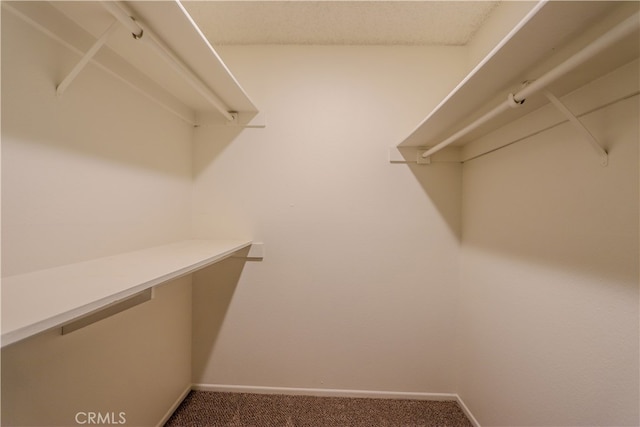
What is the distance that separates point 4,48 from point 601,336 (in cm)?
192

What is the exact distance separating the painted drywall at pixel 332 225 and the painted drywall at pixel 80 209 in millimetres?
370

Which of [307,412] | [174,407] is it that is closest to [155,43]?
[174,407]

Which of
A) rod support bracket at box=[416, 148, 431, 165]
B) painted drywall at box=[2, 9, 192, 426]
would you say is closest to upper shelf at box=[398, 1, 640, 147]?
rod support bracket at box=[416, 148, 431, 165]

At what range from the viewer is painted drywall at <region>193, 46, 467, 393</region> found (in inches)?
60.6

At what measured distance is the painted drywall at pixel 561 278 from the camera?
2.20 ft

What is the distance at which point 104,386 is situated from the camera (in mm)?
955

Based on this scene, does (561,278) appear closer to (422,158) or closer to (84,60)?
(422,158)

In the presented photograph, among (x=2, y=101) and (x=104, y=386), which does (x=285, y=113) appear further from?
(x=104, y=386)

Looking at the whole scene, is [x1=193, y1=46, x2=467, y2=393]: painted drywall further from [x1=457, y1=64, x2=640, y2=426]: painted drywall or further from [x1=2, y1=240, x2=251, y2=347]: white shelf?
[x1=2, y1=240, x2=251, y2=347]: white shelf

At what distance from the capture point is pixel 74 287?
591 millimetres

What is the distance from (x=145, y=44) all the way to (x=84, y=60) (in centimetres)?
23

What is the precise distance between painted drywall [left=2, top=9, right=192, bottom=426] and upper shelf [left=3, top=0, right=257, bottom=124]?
5 centimetres

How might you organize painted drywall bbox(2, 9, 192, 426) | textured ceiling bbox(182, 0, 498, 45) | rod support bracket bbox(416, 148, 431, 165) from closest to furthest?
painted drywall bbox(2, 9, 192, 426)
textured ceiling bbox(182, 0, 498, 45)
rod support bracket bbox(416, 148, 431, 165)

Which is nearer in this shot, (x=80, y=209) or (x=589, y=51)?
(x=589, y=51)
